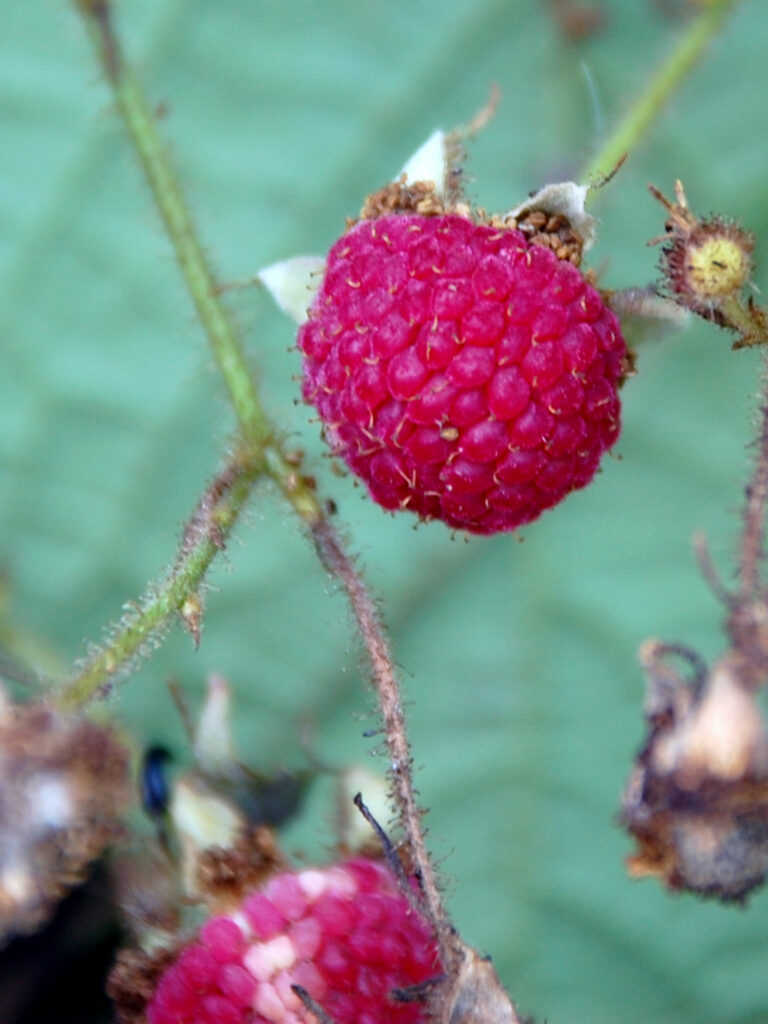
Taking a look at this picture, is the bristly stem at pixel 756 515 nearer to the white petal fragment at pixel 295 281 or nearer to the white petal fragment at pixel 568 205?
the white petal fragment at pixel 568 205

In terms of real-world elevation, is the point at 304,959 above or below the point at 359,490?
below

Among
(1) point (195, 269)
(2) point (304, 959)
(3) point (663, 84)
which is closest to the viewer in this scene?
(2) point (304, 959)

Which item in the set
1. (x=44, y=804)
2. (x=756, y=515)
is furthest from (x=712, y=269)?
(x=44, y=804)

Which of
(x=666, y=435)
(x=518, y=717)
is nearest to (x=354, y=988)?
(x=518, y=717)

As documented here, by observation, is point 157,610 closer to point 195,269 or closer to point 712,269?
point 195,269

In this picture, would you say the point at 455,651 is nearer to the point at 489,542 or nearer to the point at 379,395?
the point at 489,542

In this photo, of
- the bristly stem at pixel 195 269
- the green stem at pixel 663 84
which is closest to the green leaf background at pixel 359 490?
the green stem at pixel 663 84
